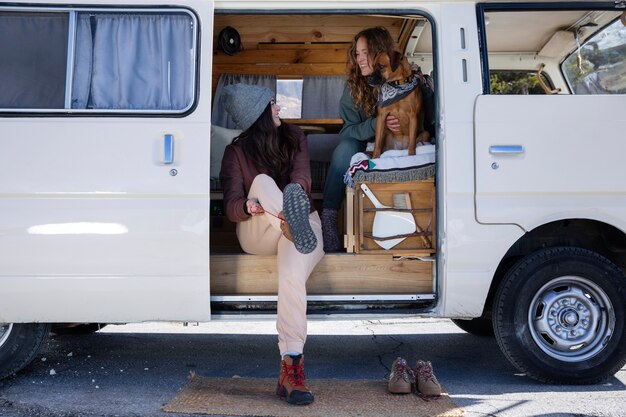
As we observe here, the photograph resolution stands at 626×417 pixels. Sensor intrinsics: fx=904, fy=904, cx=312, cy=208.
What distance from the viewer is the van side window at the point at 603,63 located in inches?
219

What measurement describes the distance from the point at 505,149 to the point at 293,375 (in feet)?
5.77

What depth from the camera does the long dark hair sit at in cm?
553

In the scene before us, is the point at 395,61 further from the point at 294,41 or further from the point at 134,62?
the point at 134,62

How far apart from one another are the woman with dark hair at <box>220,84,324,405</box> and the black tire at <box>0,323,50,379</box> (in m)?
1.33

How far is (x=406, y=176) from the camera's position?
546cm

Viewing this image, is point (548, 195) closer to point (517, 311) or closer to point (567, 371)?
point (517, 311)

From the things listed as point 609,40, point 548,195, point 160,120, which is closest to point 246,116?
point 160,120

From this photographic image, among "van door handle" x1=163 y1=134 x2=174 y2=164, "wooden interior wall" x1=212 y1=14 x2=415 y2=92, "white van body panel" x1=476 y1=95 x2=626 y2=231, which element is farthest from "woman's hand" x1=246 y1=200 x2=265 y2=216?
"wooden interior wall" x1=212 y1=14 x2=415 y2=92

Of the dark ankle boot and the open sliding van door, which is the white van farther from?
the dark ankle boot

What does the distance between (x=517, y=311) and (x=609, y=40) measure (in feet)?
6.10

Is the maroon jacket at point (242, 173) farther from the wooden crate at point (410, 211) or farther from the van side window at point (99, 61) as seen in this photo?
the van side window at point (99, 61)

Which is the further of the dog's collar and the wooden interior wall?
the wooden interior wall

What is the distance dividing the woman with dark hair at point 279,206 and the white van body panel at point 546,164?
3.49 ft

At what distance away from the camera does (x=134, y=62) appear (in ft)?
17.2
